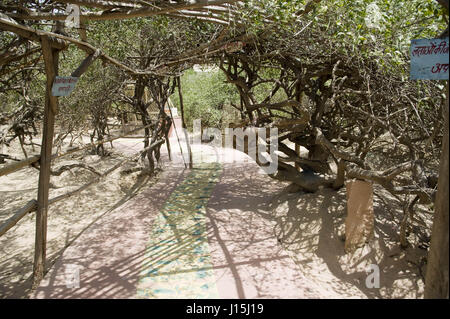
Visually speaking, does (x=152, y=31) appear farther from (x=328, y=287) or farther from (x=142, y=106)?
(x=328, y=287)

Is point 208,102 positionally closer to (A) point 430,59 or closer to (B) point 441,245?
(A) point 430,59

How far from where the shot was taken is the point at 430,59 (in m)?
2.31

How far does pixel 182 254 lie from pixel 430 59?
3306 millimetres

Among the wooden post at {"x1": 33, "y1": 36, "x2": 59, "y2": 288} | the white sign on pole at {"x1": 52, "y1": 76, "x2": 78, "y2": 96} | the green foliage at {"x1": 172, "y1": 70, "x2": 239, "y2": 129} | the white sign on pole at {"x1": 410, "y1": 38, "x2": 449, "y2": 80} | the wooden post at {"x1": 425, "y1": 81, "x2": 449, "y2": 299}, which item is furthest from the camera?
the green foliage at {"x1": 172, "y1": 70, "x2": 239, "y2": 129}

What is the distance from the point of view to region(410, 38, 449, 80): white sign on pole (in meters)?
2.27

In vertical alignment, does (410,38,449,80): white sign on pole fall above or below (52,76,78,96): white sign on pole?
above

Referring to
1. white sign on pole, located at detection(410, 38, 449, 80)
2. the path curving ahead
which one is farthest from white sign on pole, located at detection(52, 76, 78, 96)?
white sign on pole, located at detection(410, 38, 449, 80)

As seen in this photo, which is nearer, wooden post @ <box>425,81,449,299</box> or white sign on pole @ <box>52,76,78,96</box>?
wooden post @ <box>425,81,449,299</box>

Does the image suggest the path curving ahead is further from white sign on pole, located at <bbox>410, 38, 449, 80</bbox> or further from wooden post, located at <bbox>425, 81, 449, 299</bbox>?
white sign on pole, located at <bbox>410, 38, 449, 80</bbox>

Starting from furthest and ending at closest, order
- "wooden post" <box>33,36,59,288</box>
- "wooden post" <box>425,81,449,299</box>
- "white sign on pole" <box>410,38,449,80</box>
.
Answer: "wooden post" <box>33,36,59,288</box>
"white sign on pole" <box>410,38,449,80</box>
"wooden post" <box>425,81,449,299</box>

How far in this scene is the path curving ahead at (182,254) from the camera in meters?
3.56

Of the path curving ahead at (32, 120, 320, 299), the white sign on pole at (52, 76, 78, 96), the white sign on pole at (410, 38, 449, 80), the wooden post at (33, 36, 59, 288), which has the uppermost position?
the white sign on pole at (410, 38, 449, 80)

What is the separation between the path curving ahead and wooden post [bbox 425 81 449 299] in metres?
1.82

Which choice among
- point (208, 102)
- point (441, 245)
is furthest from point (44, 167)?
point (208, 102)
